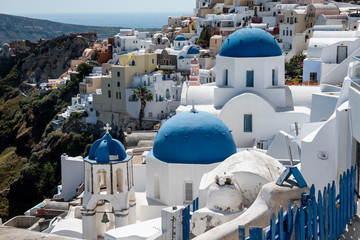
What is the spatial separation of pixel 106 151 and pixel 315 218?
898cm

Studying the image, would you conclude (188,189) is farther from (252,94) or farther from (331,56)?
(331,56)

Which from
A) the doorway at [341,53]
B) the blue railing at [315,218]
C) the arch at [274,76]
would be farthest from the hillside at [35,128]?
the blue railing at [315,218]

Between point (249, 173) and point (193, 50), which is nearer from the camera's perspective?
point (249, 173)

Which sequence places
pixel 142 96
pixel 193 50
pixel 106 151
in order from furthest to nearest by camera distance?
pixel 193 50 → pixel 142 96 → pixel 106 151

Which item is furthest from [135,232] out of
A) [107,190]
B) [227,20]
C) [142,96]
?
[227,20]

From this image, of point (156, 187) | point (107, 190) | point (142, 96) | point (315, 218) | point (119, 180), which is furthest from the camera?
point (142, 96)

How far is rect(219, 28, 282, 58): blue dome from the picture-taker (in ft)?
70.3

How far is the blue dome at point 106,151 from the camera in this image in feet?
49.7

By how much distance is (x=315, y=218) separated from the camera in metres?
6.99

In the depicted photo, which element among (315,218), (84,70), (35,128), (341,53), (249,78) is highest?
(341,53)

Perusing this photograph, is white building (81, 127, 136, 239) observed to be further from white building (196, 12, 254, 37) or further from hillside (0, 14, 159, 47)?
hillside (0, 14, 159, 47)

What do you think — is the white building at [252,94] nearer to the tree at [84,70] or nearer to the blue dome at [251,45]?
the blue dome at [251,45]

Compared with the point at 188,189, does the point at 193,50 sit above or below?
above

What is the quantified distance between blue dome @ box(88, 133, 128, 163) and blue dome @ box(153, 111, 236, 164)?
3.58ft
